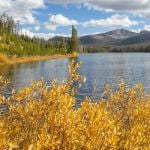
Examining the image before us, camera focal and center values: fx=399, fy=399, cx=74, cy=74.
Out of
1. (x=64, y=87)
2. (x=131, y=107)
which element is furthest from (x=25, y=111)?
(x=131, y=107)

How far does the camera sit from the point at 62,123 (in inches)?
310

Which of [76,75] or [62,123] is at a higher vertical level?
[76,75]

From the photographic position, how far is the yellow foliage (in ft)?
25.1

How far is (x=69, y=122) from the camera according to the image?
25.7 feet

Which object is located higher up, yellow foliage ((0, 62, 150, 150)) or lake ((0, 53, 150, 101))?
yellow foliage ((0, 62, 150, 150))

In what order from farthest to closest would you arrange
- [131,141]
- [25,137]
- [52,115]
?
[25,137]
[52,115]
[131,141]

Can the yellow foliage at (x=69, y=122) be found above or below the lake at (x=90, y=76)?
above

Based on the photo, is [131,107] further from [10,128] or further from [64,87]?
[10,128]

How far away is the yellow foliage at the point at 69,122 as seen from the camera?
7664mm

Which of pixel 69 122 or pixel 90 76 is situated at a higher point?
pixel 69 122

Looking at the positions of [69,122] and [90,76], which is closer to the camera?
[69,122]

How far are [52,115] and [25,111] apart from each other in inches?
56.9

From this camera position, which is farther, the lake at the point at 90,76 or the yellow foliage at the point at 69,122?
the lake at the point at 90,76

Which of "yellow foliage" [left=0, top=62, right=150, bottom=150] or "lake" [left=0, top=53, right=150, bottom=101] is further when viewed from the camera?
"lake" [left=0, top=53, right=150, bottom=101]
